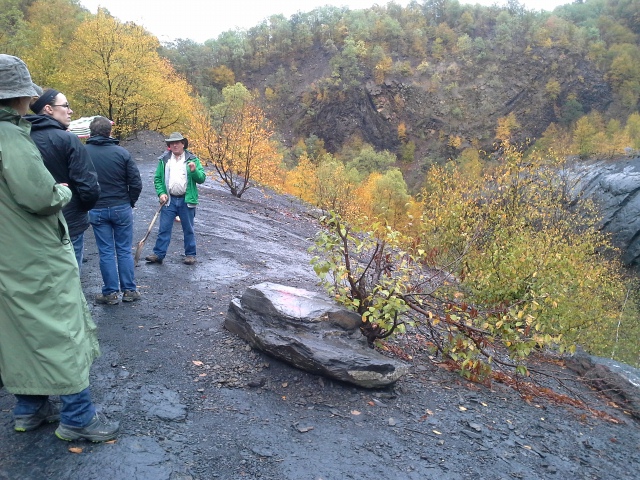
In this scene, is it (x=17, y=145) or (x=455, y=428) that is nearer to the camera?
(x=17, y=145)

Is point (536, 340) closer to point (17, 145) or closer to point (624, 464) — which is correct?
point (624, 464)

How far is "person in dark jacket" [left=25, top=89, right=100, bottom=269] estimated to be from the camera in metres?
3.40

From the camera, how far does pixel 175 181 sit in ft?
20.2

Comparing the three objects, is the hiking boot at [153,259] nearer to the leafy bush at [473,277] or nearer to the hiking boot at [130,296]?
the hiking boot at [130,296]

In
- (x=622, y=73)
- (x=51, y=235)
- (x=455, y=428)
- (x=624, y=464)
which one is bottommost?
(x=624, y=464)

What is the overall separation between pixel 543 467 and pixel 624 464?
121 centimetres

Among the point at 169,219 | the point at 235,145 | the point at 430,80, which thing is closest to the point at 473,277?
the point at 169,219

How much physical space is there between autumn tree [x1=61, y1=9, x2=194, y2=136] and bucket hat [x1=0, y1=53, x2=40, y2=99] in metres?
22.9

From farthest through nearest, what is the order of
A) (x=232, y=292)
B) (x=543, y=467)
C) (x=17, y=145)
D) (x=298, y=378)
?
(x=232, y=292) → (x=298, y=378) → (x=543, y=467) → (x=17, y=145)

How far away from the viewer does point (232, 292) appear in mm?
5961

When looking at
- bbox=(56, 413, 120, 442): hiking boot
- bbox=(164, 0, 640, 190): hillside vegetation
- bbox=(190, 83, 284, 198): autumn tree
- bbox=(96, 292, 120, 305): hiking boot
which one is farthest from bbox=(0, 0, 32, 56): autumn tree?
bbox=(164, 0, 640, 190): hillside vegetation

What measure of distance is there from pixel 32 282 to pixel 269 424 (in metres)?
1.89

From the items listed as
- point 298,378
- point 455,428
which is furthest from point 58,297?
point 455,428

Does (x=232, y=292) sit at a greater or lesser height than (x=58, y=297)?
lesser
